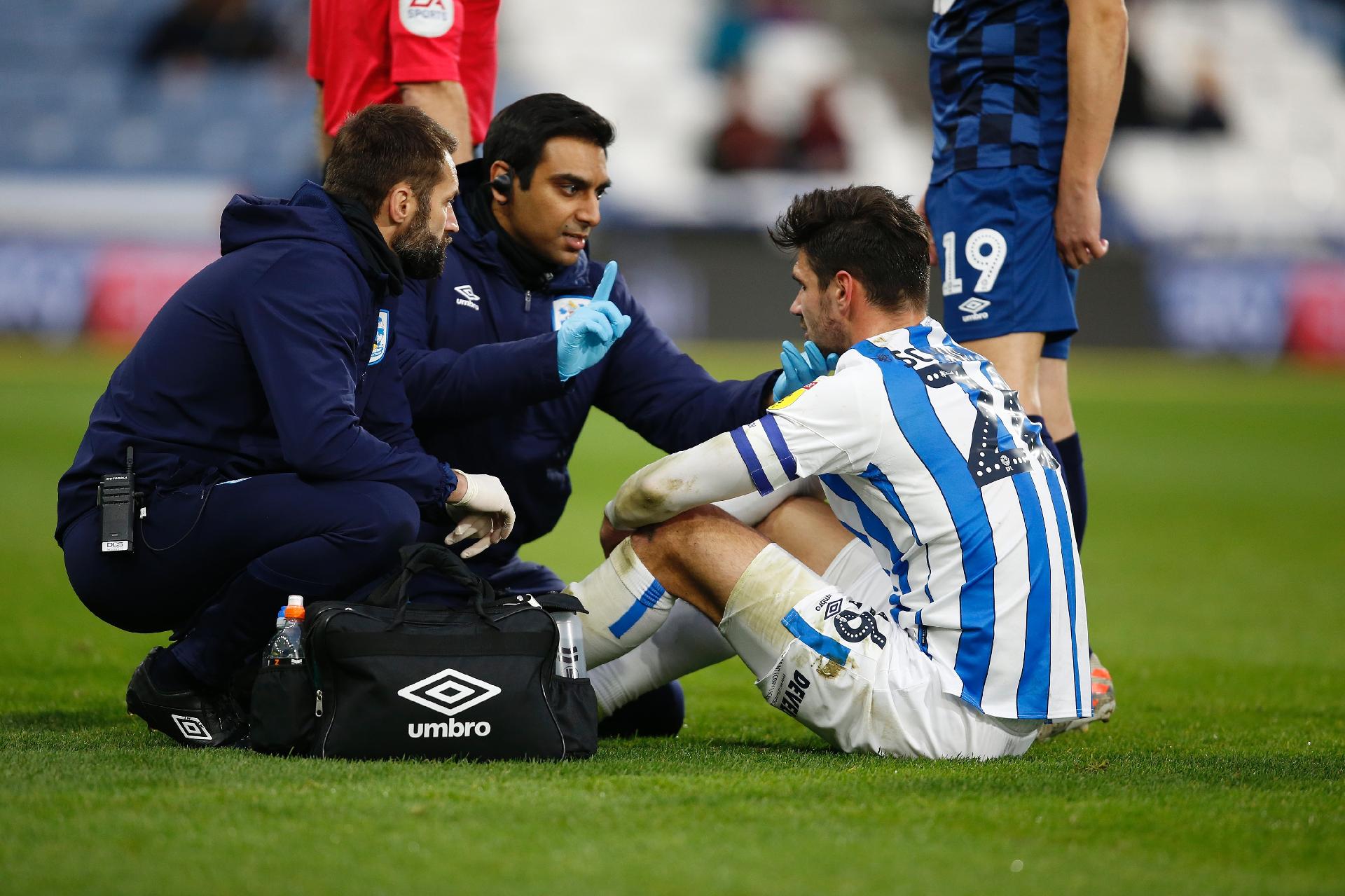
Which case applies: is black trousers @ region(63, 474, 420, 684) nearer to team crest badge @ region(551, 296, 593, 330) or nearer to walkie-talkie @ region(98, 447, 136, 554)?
walkie-talkie @ region(98, 447, 136, 554)

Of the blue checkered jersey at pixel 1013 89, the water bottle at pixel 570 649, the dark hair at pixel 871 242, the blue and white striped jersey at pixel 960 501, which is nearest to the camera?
the blue and white striped jersey at pixel 960 501

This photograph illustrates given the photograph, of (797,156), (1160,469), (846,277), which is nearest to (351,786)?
(846,277)

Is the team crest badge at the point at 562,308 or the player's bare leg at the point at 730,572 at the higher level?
the team crest badge at the point at 562,308

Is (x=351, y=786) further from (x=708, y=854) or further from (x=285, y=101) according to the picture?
(x=285, y=101)

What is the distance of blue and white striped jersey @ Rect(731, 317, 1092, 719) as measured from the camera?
135 inches

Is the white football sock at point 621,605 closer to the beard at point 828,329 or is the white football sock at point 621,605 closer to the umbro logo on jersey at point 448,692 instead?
the umbro logo on jersey at point 448,692

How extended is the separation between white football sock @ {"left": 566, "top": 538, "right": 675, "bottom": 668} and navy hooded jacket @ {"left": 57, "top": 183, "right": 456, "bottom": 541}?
0.44 metres

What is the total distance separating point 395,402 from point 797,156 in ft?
68.3

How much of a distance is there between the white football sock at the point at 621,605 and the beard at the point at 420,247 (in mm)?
873

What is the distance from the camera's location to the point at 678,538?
3.64 metres

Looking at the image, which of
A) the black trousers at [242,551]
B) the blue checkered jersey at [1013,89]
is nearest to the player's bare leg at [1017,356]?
the blue checkered jersey at [1013,89]

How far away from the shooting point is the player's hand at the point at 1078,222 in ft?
14.6

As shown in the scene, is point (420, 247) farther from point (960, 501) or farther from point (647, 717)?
point (960, 501)

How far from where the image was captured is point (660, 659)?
397cm
